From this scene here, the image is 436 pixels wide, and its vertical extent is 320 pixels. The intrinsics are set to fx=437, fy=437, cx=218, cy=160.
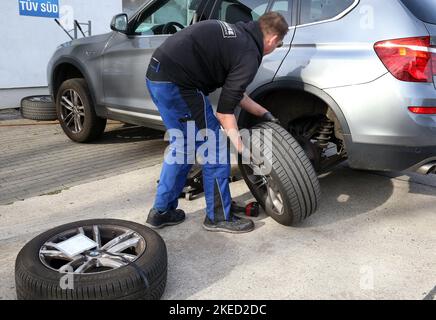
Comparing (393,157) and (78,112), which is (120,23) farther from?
(393,157)

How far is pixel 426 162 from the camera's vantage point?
289cm

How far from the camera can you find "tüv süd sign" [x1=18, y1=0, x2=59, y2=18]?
22.6 ft

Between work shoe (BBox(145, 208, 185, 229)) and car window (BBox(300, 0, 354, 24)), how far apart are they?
1732mm

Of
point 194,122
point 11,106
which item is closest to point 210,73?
point 194,122

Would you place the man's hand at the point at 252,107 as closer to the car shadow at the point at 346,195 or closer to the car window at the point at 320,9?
the car window at the point at 320,9

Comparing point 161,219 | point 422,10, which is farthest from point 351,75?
point 161,219

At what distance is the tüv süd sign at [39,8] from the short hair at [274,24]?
5.42 metres

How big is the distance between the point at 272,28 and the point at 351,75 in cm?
61

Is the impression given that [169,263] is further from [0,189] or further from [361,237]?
[0,189]

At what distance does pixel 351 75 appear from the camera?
2906 mm

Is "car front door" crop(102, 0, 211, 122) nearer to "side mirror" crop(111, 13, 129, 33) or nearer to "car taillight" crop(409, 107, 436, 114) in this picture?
"side mirror" crop(111, 13, 129, 33)

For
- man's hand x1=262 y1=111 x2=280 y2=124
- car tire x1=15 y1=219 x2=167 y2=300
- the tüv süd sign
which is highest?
the tüv süd sign

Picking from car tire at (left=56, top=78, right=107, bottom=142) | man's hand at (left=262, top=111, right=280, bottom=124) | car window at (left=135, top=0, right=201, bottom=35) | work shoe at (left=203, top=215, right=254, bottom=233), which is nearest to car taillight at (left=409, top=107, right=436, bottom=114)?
man's hand at (left=262, top=111, right=280, bottom=124)

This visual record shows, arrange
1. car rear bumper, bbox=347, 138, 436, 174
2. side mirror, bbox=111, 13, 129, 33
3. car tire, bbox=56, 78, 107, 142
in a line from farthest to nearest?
car tire, bbox=56, 78, 107, 142, side mirror, bbox=111, 13, 129, 33, car rear bumper, bbox=347, 138, 436, 174
